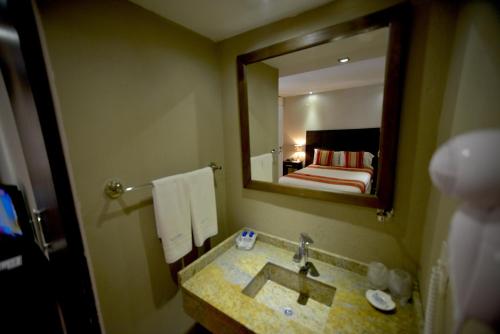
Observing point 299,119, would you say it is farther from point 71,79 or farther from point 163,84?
point 71,79

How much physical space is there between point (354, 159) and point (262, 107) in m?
0.67

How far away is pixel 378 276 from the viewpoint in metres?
0.92

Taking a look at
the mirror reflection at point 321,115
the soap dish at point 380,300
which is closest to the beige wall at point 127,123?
the mirror reflection at point 321,115

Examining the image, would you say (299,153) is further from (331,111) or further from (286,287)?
(286,287)

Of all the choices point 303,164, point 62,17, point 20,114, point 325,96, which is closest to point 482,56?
point 325,96

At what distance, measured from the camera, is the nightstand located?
121cm

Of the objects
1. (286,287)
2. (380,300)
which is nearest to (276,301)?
(286,287)

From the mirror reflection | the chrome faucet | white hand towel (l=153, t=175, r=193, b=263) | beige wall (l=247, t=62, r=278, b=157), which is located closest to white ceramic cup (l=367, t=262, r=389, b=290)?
the chrome faucet

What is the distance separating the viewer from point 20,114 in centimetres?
88

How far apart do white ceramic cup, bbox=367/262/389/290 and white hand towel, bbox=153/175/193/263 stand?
986mm

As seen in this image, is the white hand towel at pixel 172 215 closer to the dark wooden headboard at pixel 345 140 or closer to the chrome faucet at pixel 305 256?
the chrome faucet at pixel 305 256

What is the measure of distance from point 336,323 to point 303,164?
2.55 feet

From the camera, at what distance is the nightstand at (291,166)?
3.97 ft

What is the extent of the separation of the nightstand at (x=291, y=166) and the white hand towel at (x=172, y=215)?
65cm
